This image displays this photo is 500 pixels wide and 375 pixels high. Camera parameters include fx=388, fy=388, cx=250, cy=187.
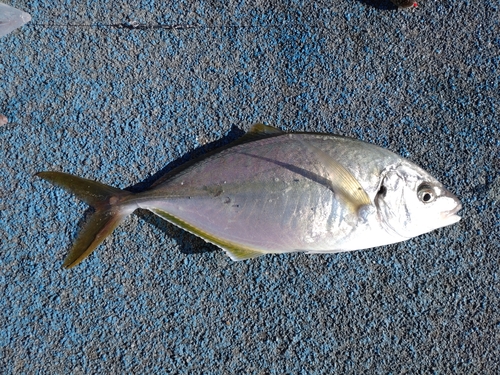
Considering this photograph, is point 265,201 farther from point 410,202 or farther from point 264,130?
point 410,202

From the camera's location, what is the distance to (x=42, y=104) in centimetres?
173

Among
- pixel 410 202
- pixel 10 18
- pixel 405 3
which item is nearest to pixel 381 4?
pixel 405 3

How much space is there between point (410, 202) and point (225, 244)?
744 mm

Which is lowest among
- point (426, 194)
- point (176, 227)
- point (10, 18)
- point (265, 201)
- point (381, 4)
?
point (176, 227)

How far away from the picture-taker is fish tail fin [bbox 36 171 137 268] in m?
1.56

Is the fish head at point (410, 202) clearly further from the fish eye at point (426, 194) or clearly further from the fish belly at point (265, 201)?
the fish belly at point (265, 201)

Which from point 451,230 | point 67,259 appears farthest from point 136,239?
point 451,230

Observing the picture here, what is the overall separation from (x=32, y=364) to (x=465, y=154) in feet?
6.93

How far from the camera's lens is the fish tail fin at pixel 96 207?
1.56 m

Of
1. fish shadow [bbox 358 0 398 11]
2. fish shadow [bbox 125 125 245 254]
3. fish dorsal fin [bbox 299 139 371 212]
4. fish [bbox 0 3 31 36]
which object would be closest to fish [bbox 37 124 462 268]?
fish dorsal fin [bbox 299 139 371 212]

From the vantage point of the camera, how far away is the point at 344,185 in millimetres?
1483

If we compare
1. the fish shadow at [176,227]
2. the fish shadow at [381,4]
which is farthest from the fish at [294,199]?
the fish shadow at [381,4]

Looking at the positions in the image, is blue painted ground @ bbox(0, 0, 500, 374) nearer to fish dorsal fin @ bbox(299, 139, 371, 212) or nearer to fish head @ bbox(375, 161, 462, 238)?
fish head @ bbox(375, 161, 462, 238)

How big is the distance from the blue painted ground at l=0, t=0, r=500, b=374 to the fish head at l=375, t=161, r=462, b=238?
202 millimetres
